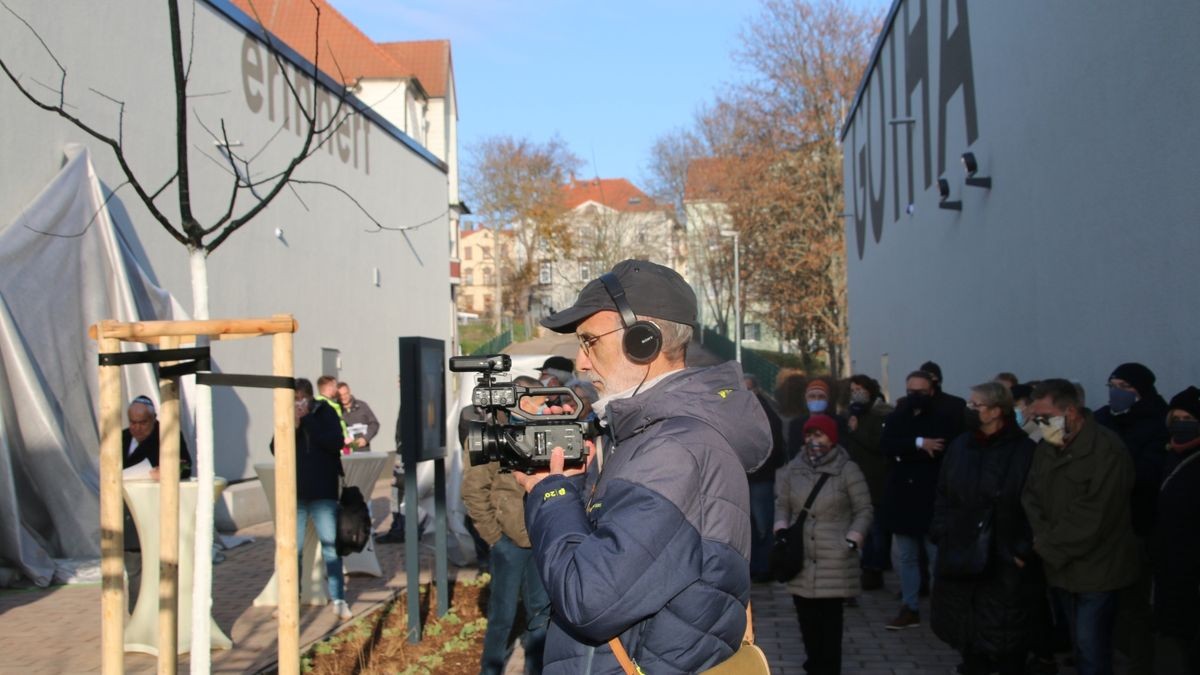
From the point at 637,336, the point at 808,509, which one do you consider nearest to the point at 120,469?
the point at 637,336

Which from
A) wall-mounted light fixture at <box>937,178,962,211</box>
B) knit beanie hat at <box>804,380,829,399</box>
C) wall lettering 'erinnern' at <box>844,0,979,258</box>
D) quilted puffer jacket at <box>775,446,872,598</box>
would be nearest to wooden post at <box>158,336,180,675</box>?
quilted puffer jacket at <box>775,446,872,598</box>

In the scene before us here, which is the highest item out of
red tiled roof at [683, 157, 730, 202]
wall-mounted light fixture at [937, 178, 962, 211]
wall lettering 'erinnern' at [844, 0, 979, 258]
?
red tiled roof at [683, 157, 730, 202]

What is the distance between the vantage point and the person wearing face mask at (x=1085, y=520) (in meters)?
6.13

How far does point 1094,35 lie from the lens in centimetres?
897

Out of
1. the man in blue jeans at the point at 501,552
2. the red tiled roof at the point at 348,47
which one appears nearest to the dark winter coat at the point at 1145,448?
the man in blue jeans at the point at 501,552

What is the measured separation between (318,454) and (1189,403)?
610 centimetres

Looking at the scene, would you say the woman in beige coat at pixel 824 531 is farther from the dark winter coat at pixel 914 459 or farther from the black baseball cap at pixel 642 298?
the black baseball cap at pixel 642 298

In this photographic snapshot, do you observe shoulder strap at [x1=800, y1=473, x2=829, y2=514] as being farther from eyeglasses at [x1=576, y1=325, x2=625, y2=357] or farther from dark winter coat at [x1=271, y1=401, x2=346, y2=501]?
eyeglasses at [x1=576, y1=325, x2=625, y2=357]

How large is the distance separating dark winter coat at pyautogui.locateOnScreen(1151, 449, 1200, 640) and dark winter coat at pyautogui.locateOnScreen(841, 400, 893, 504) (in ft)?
14.9

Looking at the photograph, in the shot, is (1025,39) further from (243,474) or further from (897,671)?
(243,474)

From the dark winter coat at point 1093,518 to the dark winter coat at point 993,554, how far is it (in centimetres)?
19

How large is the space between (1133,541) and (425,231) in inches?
860

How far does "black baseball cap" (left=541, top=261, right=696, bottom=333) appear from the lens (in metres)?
2.93

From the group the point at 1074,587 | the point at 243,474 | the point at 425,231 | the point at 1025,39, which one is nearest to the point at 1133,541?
the point at 1074,587
